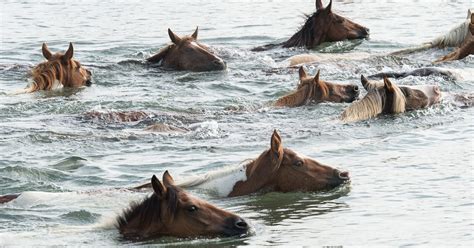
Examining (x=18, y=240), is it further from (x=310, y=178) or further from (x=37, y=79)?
(x=37, y=79)

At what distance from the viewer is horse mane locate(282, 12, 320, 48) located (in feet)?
60.0

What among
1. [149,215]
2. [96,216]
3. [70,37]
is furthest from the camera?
[70,37]

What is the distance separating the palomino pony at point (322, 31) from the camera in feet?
60.0

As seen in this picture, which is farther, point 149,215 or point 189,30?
point 189,30

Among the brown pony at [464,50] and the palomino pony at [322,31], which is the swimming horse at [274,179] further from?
the palomino pony at [322,31]

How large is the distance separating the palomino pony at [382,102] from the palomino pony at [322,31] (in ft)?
18.9

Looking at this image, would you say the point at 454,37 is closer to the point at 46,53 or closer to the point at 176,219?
the point at 46,53

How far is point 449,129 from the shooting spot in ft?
39.2

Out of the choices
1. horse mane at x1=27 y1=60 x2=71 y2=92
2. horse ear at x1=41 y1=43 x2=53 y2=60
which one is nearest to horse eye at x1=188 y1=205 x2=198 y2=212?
horse mane at x1=27 y1=60 x2=71 y2=92

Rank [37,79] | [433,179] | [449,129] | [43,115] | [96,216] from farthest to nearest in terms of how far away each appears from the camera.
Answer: [37,79] < [43,115] < [449,129] < [433,179] < [96,216]

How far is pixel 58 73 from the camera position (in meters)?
15.3

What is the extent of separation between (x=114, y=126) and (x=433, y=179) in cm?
406

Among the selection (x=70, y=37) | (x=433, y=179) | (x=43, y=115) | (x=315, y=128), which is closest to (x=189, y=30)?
(x=70, y=37)

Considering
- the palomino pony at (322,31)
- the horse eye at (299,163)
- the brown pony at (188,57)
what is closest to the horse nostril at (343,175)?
the horse eye at (299,163)
